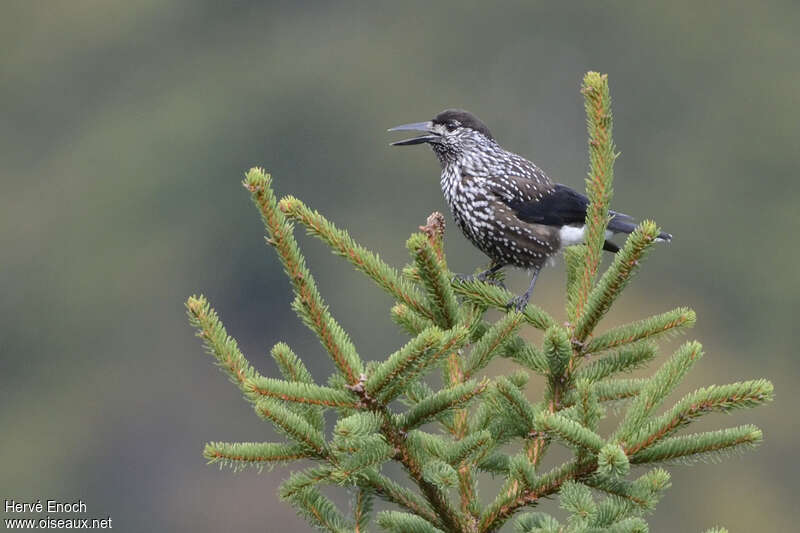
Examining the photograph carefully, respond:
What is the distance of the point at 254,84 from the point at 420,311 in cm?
9236

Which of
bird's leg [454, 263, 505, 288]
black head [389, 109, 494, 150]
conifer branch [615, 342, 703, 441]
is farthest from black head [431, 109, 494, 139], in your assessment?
conifer branch [615, 342, 703, 441]

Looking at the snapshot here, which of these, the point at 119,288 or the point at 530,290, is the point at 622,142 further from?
the point at 530,290

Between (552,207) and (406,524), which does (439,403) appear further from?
(552,207)

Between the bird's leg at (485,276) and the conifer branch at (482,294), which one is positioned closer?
the conifer branch at (482,294)

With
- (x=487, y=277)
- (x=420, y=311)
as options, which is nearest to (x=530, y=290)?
(x=487, y=277)

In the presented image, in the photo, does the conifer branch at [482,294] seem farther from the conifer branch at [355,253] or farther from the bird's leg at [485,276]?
the conifer branch at [355,253]

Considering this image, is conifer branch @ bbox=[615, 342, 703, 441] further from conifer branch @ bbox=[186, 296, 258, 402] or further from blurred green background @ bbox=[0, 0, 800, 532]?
blurred green background @ bbox=[0, 0, 800, 532]

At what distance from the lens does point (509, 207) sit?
7461 millimetres

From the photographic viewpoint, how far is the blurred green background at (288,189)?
65.3 m

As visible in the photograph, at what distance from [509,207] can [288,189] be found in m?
66.8

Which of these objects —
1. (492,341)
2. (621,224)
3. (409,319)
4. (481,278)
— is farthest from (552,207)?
(492,341)

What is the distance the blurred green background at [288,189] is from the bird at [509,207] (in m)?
37.2

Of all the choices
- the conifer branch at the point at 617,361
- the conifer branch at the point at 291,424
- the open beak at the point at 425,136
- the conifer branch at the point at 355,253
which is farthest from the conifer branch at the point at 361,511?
the open beak at the point at 425,136

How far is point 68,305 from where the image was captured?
77938 millimetres
